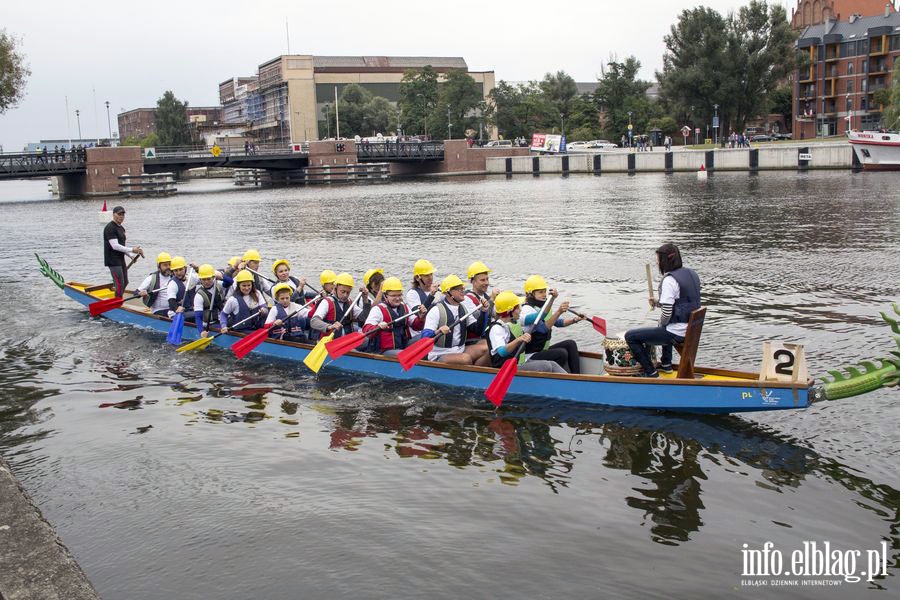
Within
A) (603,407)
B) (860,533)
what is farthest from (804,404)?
(603,407)

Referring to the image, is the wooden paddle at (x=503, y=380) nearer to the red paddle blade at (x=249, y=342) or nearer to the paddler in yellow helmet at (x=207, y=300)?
the red paddle blade at (x=249, y=342)

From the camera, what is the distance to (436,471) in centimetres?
1091

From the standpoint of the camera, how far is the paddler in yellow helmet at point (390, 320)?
48.0 ft

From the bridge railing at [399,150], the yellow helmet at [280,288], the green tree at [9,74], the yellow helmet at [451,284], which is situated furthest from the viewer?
the bridge railing at [399,150]

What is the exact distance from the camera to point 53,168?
7731 centimetres

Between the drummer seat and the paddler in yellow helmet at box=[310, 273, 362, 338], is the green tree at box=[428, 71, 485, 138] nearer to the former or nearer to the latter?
the paddler in yellow helmet at box=[310, 273, 362, 338]

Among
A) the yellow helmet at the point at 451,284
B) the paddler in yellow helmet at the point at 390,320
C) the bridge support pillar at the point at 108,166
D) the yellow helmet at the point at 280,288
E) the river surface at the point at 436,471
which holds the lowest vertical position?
the river surface at the point at 436,471

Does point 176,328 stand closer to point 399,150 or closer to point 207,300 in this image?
point 207,300

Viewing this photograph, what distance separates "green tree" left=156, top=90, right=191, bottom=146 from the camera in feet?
547

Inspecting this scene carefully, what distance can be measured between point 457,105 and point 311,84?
47.5m

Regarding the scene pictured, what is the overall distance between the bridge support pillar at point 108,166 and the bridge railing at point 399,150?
1017 inches

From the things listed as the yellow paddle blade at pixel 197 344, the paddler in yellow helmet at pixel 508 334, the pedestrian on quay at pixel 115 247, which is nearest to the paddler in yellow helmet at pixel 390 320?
the paddler in yellow helmet at pixel 508 334

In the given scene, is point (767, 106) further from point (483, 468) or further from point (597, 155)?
point (483, 468)

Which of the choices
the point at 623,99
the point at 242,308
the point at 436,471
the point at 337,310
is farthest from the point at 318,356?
the point at 623,99
